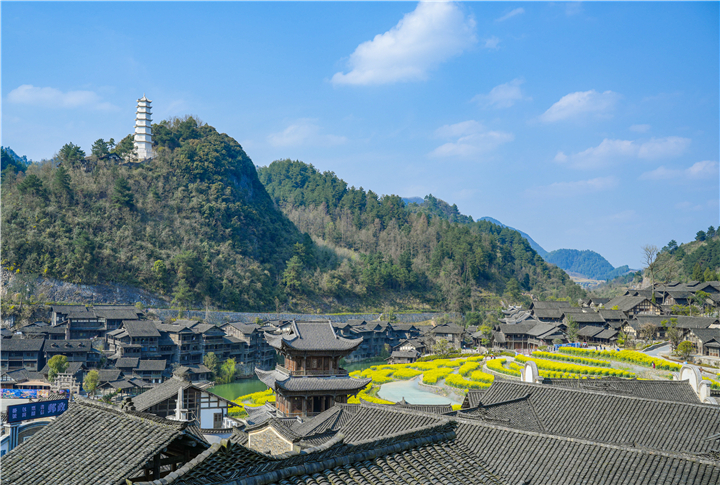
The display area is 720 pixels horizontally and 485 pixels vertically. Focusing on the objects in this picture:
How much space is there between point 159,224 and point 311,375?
5436cm

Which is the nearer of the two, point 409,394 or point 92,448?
point 92,448

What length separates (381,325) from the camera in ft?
194

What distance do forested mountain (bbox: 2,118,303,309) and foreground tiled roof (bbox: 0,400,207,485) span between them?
166ft

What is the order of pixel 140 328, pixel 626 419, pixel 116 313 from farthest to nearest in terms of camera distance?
pixel 116 313 → pixel 140 328 → pixel 626 419

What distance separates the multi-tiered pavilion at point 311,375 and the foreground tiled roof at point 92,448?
1013 centimetres

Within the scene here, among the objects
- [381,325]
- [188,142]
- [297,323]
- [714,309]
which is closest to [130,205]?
[188,142]

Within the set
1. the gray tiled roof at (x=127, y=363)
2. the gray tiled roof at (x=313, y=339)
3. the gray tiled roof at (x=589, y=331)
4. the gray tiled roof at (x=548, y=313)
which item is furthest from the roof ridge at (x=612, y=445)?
the gray tiled roof at (x=548, y=313)

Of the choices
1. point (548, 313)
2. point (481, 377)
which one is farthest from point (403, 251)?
point (481, 377)

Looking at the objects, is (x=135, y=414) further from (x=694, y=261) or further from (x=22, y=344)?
(x=694, y=261)

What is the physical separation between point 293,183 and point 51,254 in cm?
7814

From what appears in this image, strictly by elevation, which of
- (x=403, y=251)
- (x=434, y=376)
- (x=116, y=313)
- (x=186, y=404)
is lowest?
(x=434, y=376)

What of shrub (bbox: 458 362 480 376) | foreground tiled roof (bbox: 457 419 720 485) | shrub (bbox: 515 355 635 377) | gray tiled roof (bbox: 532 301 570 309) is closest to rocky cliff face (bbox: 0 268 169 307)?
shrub (bbox: 458 362 480 376)

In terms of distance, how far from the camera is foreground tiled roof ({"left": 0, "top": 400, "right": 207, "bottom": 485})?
5.74 meters

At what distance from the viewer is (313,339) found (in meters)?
17.8
